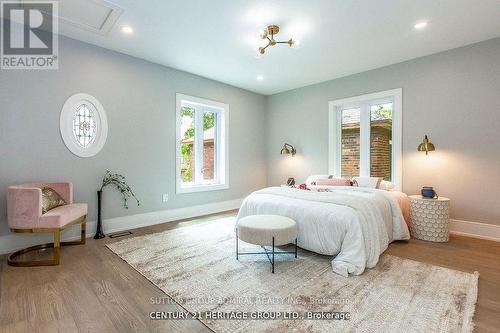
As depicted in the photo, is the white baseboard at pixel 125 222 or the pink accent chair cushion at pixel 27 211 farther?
the white baseboard at pixel 125 222

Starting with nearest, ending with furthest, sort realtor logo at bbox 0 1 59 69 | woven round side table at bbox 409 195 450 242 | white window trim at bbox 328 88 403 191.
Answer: realtor logo at bbox 0 1 59 69 < woven round side table at bbox 409 195 450 242 < white window trim at bbox 328 88 403 191

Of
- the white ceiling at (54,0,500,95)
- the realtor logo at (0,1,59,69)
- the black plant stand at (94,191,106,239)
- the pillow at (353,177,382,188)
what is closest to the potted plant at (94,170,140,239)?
the black plant stand at (94,191,106,239)

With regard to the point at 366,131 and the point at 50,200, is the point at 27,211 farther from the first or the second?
the point at 366,131

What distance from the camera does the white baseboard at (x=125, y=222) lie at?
9.44 feet

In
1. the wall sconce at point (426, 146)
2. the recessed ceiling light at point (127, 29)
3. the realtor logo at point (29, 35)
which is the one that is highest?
the recessed ceiling light at point (127, 29)

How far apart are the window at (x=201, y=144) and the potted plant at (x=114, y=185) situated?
2.83 feet

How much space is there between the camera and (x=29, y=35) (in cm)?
300

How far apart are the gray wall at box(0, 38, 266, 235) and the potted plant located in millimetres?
90

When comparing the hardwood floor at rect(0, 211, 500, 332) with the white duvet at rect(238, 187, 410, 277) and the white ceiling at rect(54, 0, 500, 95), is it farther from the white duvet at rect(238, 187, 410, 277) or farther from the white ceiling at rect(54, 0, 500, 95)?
the white ceiling at rect(54, 0, 500, 95)

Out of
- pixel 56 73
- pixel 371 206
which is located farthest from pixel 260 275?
pixel 56 73

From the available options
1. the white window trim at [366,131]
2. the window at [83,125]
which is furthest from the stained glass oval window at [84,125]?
the white window trim at [366,131]

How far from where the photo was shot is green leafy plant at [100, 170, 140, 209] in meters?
3.61

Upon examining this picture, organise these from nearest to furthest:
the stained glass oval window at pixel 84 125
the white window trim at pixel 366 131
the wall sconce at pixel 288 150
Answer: the stained glass oval window at pixel 84 125 → the white window trim at pixel 366 131 → the wall sconce at pixel 288 150

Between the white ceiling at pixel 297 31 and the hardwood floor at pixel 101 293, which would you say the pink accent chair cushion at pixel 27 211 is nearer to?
the hardwood floor at pixel 101 293
